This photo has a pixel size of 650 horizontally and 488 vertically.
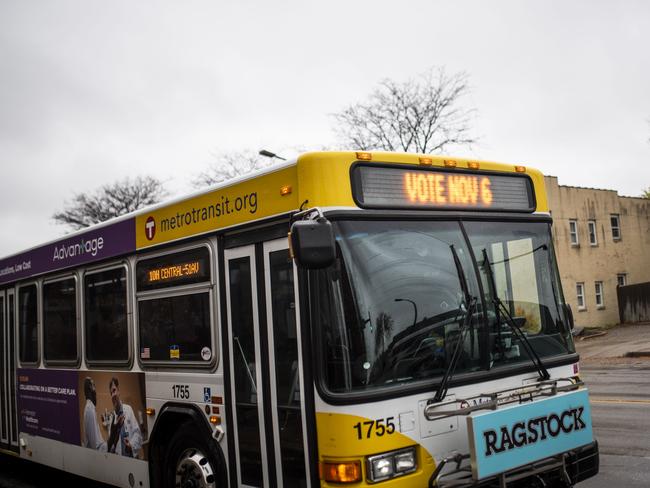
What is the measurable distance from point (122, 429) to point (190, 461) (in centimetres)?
151

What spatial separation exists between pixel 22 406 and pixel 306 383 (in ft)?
22.1

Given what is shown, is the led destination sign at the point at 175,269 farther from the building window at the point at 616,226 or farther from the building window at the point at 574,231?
the building window at the point at 616,226

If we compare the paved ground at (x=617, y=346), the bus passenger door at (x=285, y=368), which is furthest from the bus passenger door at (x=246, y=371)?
the paved ground at (x=617, y=346)

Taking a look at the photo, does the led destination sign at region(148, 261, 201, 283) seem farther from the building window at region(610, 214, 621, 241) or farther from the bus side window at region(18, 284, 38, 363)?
the building window at region(610, 214, 621, 241)

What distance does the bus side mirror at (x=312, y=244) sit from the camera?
4.54m

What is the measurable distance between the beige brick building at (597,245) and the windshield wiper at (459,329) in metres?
32.5

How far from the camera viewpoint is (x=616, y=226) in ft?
133

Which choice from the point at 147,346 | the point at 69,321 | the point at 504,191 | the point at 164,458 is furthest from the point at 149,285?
the point at 504,191

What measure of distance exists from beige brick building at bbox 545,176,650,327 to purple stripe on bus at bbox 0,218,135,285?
99.3 ft

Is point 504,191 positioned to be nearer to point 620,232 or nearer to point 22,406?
point 22,406

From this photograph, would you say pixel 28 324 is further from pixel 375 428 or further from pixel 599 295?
pixel 599 295

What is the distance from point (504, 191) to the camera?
598cm

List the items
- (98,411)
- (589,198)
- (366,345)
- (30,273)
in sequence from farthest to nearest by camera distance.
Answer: (589,198) < (30,273) < (98,411) < (366,345)

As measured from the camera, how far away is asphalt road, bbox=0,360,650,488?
7355mm
